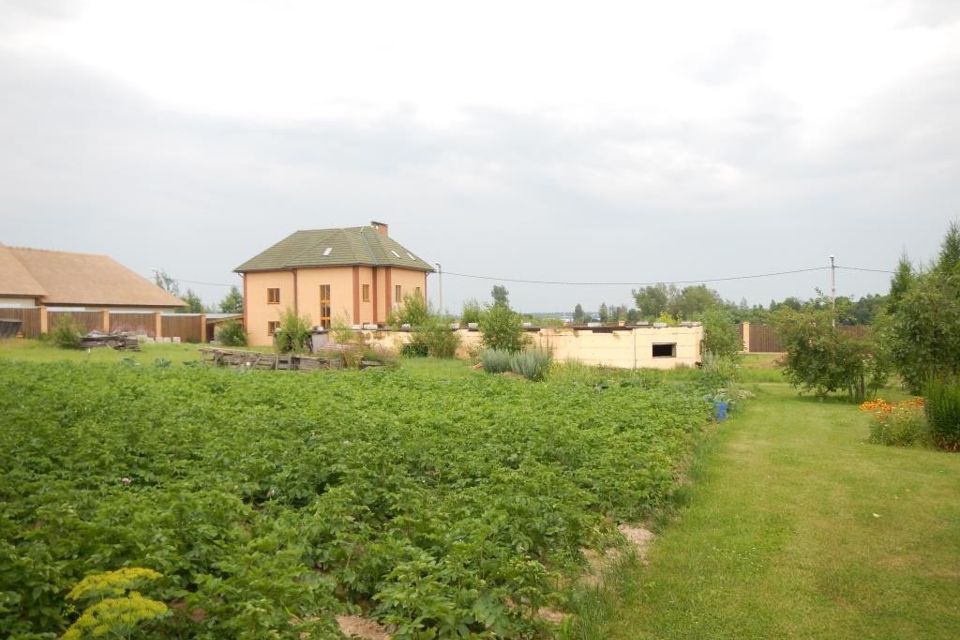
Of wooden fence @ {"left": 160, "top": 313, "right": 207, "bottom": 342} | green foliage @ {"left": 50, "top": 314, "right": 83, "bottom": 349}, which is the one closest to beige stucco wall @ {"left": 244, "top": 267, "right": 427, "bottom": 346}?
wooden fence @ {"left": 160, "top": 313, "right": 207, "bottom": 342}

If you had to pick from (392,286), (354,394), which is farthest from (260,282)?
(354,394)

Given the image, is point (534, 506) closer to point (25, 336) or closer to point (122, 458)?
point (122, 458)

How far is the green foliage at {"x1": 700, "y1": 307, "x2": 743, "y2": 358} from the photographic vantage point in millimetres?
24422

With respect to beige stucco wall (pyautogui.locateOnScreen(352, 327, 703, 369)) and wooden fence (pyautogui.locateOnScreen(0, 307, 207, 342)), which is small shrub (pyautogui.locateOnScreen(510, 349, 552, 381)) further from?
wooden fence (pyautogui.locateOnScreen(0, 307, 207, 342))

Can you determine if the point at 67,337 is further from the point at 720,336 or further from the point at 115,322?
the point at 720,336

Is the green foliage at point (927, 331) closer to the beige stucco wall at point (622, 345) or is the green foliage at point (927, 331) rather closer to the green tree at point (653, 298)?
the beige stucco wall at point (622, 345)

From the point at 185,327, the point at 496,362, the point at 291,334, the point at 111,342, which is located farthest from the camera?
the point at 185,327

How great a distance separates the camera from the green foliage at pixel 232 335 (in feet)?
123

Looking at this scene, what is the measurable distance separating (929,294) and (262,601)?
15.1 metres

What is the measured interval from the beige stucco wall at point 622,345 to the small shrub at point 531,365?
7.85ft

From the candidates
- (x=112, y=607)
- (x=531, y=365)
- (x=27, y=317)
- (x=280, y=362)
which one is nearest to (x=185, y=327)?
(x=27, y=317)

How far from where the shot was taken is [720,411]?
1412cm

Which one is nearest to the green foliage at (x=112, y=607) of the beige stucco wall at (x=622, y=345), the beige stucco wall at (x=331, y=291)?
the beige stucco wall at (x=622, y=345)

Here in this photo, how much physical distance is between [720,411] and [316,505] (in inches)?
411
